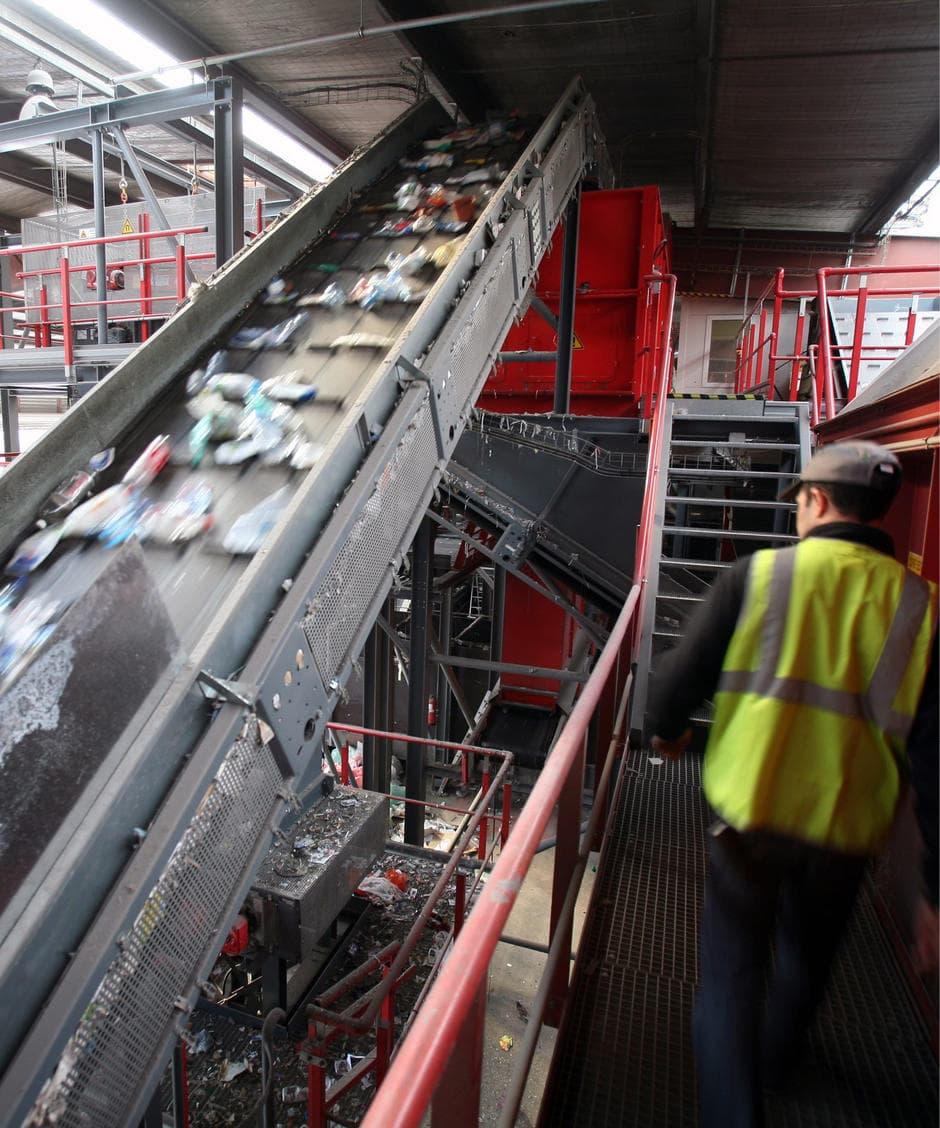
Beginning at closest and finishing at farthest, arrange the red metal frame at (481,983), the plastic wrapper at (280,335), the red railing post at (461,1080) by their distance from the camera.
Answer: the red metal frame at (481,983)
the red railing post at (461,1080)
the plastic wrapper at (280,335)

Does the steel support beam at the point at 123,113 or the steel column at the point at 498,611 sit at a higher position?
the steel support beam at the point at 123,113

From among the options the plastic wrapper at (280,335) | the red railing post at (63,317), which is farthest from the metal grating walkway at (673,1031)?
the red railing post at (63,317)

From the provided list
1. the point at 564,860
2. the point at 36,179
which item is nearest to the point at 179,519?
the point at 564,860

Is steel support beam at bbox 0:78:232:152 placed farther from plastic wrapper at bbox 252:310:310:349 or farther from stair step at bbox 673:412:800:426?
stair step at bbox 673:412:800:426

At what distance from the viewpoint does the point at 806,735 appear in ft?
4.55

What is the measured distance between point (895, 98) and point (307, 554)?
28.5 feet

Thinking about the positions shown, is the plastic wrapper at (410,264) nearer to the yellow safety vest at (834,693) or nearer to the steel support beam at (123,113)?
the steel support beam at (123,113)

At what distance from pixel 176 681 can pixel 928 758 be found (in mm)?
2014

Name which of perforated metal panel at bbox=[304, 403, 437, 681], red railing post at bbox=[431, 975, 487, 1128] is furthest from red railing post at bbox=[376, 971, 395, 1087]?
red railing post at bbox=[431, 975, 487, 1128]

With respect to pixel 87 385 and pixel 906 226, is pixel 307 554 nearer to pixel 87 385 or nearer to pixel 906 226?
pixel 87 385

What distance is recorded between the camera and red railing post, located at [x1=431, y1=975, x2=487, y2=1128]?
114 centimetres

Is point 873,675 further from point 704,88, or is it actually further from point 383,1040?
point 704,88

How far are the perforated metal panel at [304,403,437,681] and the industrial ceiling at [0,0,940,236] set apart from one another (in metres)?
5.12

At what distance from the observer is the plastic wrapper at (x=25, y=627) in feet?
7.61
